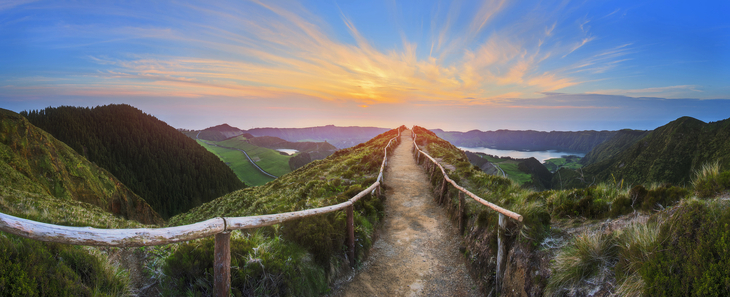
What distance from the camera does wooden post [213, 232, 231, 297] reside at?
141 inches

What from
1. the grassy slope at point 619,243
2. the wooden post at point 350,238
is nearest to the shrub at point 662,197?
the grassy slope at point 619,243

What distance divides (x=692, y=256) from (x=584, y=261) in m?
1.20

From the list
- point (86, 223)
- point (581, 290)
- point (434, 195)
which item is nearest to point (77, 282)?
point (86, 223)

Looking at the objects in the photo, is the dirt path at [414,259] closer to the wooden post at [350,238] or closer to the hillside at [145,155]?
the wooden post at [350,238]

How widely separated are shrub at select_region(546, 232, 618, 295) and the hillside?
347 ft

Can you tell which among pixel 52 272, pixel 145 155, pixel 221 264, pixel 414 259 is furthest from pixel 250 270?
pixel 145 155

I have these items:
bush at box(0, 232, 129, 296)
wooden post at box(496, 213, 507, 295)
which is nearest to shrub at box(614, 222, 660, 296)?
wooden post at box(496, 213, 507, 295)

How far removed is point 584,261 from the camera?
3785 mm

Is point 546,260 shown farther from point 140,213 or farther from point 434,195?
point 140,213

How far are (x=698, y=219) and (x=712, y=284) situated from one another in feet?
2.50

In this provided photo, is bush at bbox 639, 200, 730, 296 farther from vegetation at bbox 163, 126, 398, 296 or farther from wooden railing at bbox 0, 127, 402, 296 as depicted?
wooden railing at bbox 0, 127, 402, 296

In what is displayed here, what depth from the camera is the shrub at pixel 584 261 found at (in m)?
3.70

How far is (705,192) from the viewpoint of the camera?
155 inches

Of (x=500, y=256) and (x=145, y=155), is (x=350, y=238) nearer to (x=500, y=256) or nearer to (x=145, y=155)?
(x=500, y=256)
